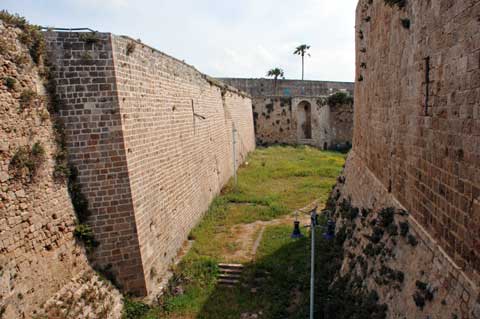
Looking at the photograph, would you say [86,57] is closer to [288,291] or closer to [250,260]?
[250,260]

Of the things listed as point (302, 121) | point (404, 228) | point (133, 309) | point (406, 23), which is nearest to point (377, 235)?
point (404, 228)

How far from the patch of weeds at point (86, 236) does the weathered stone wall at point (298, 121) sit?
2609 centimetres

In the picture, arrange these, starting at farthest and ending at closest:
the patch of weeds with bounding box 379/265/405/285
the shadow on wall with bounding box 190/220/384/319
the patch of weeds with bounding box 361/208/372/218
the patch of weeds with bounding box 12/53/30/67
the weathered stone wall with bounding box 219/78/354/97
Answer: the weathered stone wall with bounding box 219/78/354/97
the patch of weeds with bounding box 361/208/372/218
the shadow on wall with bounding box 190/220/384/319
the patch of weeds with bounding box 12/53/30/67
the patch of weeds with bounding box 379/265/405/285

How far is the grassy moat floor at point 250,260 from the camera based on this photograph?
25.7ft

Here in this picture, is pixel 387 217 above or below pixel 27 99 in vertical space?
below

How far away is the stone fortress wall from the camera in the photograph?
150 inches

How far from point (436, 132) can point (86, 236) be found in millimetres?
6586

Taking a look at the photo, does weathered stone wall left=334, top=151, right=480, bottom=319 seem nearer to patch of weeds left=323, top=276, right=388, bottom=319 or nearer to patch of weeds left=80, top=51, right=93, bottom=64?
patch of weeds left=323, top=276, right=388, bottom=319

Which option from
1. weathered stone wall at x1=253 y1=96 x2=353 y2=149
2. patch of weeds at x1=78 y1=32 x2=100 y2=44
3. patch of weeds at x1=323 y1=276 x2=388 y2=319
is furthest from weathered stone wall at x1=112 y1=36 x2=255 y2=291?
weathered stone wall at x1=253 y1=96 x2=353 y2=149

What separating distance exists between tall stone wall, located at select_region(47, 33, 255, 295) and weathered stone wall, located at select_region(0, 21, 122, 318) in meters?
0.57

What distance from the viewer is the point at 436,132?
15.7 feet

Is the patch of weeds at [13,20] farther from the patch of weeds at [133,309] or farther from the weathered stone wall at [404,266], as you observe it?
the weathered stone wall at [404,266]

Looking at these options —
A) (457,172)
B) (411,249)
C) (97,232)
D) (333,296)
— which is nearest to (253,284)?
(333,296)

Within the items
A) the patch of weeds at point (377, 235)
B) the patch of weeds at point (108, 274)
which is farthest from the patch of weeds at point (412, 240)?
the patch of weeds at point (108, 274)
